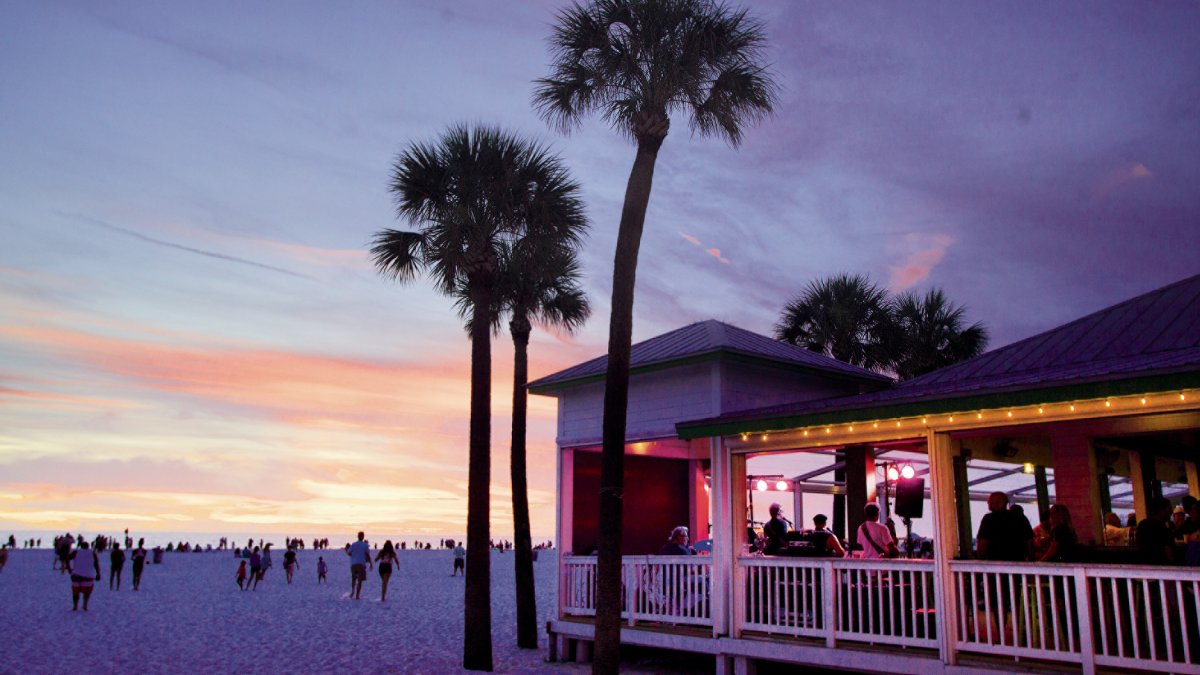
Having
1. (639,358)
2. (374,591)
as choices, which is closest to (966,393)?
(639,358)

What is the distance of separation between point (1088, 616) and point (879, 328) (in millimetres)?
18382

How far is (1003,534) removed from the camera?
10.9 m

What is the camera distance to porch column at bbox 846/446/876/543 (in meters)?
17.6

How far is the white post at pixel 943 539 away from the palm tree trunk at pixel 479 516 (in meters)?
6.96

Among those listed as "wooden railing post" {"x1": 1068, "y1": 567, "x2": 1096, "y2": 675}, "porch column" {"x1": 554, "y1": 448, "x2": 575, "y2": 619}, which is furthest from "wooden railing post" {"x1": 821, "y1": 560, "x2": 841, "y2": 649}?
"porch column" {"x1": 554, "y1": 448, "x2": 575, "y2": 619}

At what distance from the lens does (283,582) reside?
41125 millimetres

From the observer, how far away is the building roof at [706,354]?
575 inches

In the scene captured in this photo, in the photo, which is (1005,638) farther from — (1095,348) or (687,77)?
(687,77)

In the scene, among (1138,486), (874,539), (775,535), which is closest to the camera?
(874,539)

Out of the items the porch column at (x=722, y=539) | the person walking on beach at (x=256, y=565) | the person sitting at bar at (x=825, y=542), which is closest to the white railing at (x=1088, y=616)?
the person sitting at bar at (x=825, y=542)

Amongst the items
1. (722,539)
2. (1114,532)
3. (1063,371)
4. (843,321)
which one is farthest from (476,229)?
(843,321)

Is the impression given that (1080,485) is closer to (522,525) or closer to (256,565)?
(522,525)

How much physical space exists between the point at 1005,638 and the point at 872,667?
5.07ft

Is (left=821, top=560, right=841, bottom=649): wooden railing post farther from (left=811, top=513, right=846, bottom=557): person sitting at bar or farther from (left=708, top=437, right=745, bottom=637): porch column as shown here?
(left=708, top=437, right=745, bottom=637): porch column
